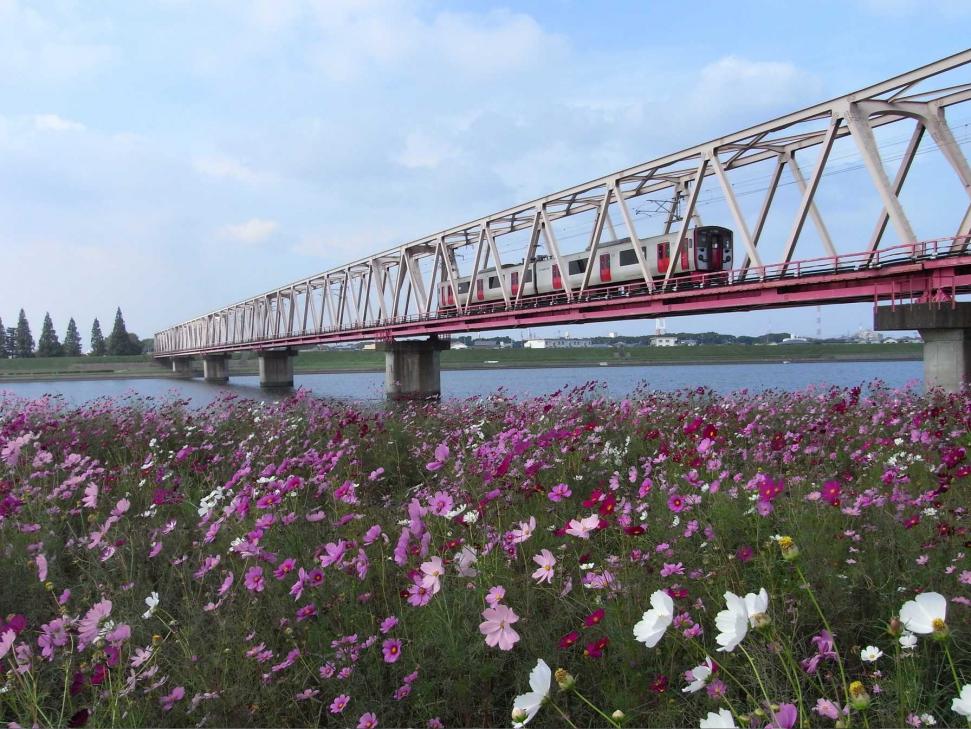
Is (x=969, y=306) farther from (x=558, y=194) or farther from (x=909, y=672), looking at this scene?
(x=558, y=194)

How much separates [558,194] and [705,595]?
32.0 m

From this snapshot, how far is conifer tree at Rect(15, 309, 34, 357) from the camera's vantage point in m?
136

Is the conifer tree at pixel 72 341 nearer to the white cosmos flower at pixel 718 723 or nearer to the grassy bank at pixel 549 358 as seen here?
the grassy bank at pixel 549 358

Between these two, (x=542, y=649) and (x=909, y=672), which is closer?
(x=909, y=672)

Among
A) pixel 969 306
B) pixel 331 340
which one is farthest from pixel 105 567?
pixel 331 340

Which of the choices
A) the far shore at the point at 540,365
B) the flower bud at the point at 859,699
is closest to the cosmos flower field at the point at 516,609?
the flower bud at the point at 859,699

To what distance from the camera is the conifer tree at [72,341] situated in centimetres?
14075

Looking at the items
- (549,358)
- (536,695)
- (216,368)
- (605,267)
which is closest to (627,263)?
(605,267)

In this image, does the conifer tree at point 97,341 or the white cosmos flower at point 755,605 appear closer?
the white cosmos flower at point 755,605

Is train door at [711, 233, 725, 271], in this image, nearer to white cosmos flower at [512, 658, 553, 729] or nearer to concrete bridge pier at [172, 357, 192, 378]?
white cosmos flower at [512, 658, 553, 729]

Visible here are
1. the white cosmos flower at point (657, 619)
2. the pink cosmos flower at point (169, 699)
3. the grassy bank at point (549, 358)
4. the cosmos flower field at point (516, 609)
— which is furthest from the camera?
the grassy bank at point (549, 358)

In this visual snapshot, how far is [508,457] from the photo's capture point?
4.35m

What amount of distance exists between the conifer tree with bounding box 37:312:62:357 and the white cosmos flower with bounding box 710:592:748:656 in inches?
6301

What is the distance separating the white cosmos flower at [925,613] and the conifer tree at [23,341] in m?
163
